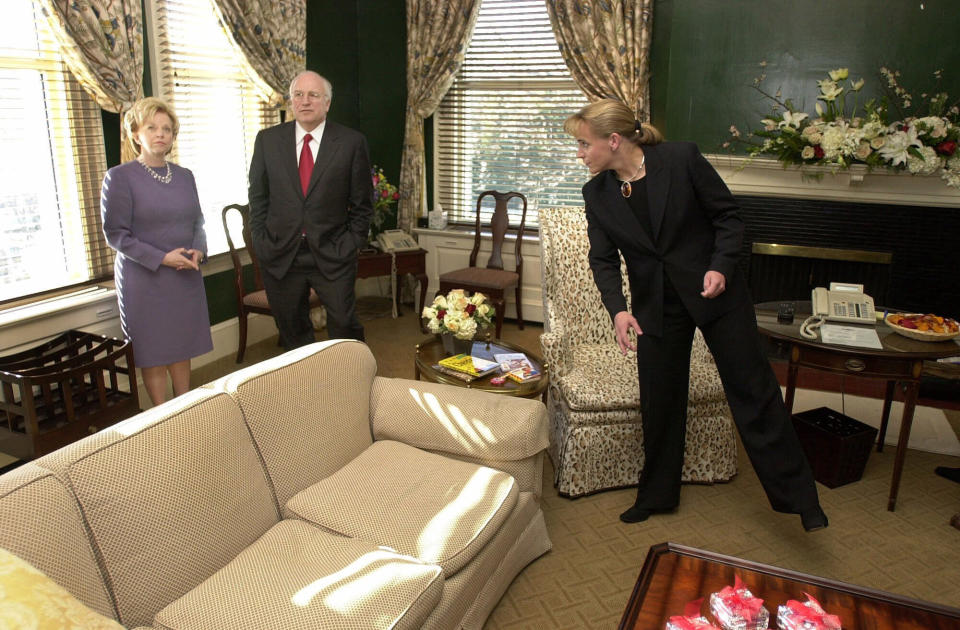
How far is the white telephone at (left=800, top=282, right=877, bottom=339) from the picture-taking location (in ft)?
10.4

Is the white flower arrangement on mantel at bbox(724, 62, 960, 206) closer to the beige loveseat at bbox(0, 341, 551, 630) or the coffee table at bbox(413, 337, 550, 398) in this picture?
the coffee table at bbox(413, 337, 550, 398)

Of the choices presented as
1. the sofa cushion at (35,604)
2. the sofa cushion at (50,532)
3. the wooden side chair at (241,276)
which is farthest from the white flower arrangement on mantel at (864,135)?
the sofa cushion at (35,604)

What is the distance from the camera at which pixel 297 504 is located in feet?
7.47

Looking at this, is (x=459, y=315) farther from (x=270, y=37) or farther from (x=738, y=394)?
(x=270, y=37)

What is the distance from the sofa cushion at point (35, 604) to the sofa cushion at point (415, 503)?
34.6 inches

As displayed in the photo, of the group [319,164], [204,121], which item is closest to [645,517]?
[319,164]

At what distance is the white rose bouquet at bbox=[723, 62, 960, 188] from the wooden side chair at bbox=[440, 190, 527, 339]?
186 centimetres

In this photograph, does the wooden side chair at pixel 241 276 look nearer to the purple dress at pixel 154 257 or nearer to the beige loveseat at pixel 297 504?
the purple dress at pixel 154 257

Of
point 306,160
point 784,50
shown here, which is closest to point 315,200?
point 306,160

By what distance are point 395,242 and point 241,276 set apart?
1254 mm

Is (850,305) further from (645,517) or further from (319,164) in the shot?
(319,164)

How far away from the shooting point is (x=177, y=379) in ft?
12.3

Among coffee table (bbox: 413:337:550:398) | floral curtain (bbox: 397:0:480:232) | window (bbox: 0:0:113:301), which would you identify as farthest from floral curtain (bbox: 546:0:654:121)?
window (bbox: 0:0:113:301)

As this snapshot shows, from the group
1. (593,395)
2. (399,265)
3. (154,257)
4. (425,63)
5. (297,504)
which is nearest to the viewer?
(297,504)
